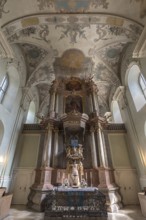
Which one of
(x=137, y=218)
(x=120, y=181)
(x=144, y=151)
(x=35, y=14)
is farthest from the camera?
(x=120, y=181)

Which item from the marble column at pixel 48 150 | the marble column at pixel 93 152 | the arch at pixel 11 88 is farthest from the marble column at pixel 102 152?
the arch at pixel 11 88

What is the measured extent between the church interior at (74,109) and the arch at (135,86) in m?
0.06

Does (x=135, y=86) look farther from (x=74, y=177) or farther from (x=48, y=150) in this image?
(x=48, y=150)

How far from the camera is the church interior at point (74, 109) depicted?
5.96m

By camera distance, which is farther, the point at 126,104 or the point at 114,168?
the point at 126,104

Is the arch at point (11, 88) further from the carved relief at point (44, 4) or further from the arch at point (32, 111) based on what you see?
the carved relief at point (44, 4)

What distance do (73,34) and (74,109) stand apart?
4847mm

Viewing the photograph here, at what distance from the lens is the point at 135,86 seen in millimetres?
8922

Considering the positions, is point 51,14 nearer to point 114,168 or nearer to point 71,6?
point 71,6

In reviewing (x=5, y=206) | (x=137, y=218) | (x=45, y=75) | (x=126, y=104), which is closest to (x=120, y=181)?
(x=137, y=218)

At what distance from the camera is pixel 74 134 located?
885cm

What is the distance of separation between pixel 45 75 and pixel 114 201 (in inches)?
386

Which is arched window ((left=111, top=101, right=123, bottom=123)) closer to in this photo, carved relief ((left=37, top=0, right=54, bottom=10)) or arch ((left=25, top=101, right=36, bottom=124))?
arch ((left=25, top=101, right=36, bottom=124))

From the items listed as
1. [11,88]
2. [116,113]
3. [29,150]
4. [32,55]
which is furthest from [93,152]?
[32,55]
